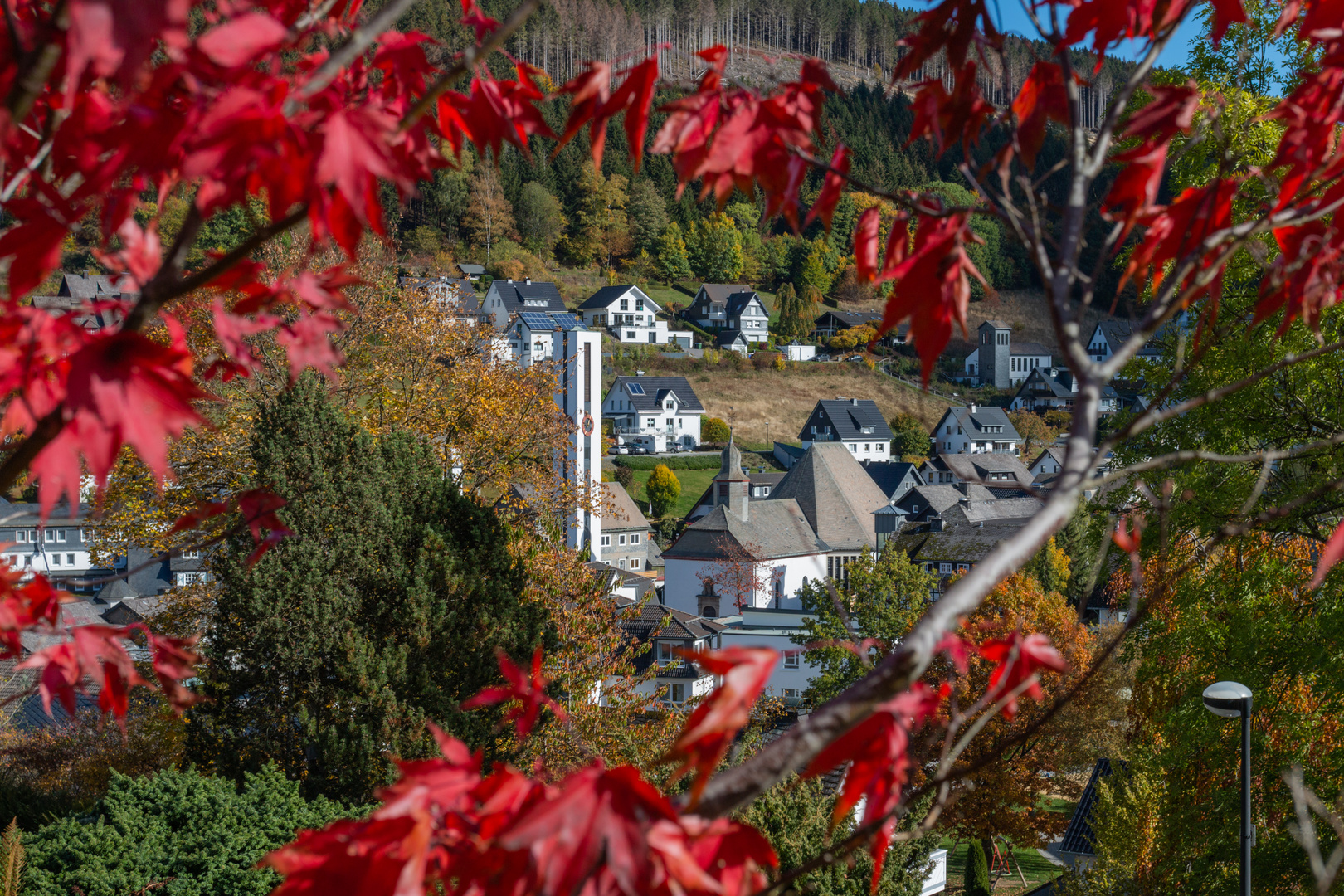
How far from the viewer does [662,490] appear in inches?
2115

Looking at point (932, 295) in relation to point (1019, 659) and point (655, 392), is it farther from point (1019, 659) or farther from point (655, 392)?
point (655, 392)

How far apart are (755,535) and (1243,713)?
124 feet

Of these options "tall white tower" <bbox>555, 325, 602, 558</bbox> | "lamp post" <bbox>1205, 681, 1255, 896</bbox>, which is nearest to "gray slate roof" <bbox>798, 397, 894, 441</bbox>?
"tall white tower" <bbox>555, 325, 602, 558</bbox>

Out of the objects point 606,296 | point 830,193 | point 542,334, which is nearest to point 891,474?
point 542,334

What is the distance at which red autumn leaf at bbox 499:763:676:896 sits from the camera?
1013 millimetres

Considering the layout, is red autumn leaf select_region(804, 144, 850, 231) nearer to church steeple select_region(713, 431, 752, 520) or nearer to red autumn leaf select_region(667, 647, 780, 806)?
red autumn leaf select_region(667, 647, 780, 806)

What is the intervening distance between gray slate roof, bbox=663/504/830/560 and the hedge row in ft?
40.5

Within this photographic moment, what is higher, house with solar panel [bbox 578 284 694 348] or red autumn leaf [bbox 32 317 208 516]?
house with solar panel [bbox 578 284 694 348]

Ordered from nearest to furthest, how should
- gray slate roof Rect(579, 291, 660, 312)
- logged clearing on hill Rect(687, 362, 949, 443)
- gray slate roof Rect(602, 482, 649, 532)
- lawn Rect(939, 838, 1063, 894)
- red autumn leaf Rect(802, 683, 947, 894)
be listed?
1. red autumn leaf Rect(802, 683, 947, 894)
2. lawn Rect(939, 838, 1063, 894)
3. gray slate roof Rect(602, 482, 649, 532)
4. logged clearing on hill Rect(687, 362, 949, 443)
5. gray slate roof Rect(579, 291, 660, 312)

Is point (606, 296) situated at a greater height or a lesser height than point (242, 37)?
greater

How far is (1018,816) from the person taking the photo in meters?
21.1

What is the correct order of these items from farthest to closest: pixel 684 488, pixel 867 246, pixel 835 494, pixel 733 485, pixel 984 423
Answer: pixel 984 423, pixel 684 488, pixel 835 494, pixel 733 485, pixel 867 246


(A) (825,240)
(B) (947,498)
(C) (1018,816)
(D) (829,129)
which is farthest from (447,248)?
(D) (829,129)

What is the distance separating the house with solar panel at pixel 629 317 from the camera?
7681cm
